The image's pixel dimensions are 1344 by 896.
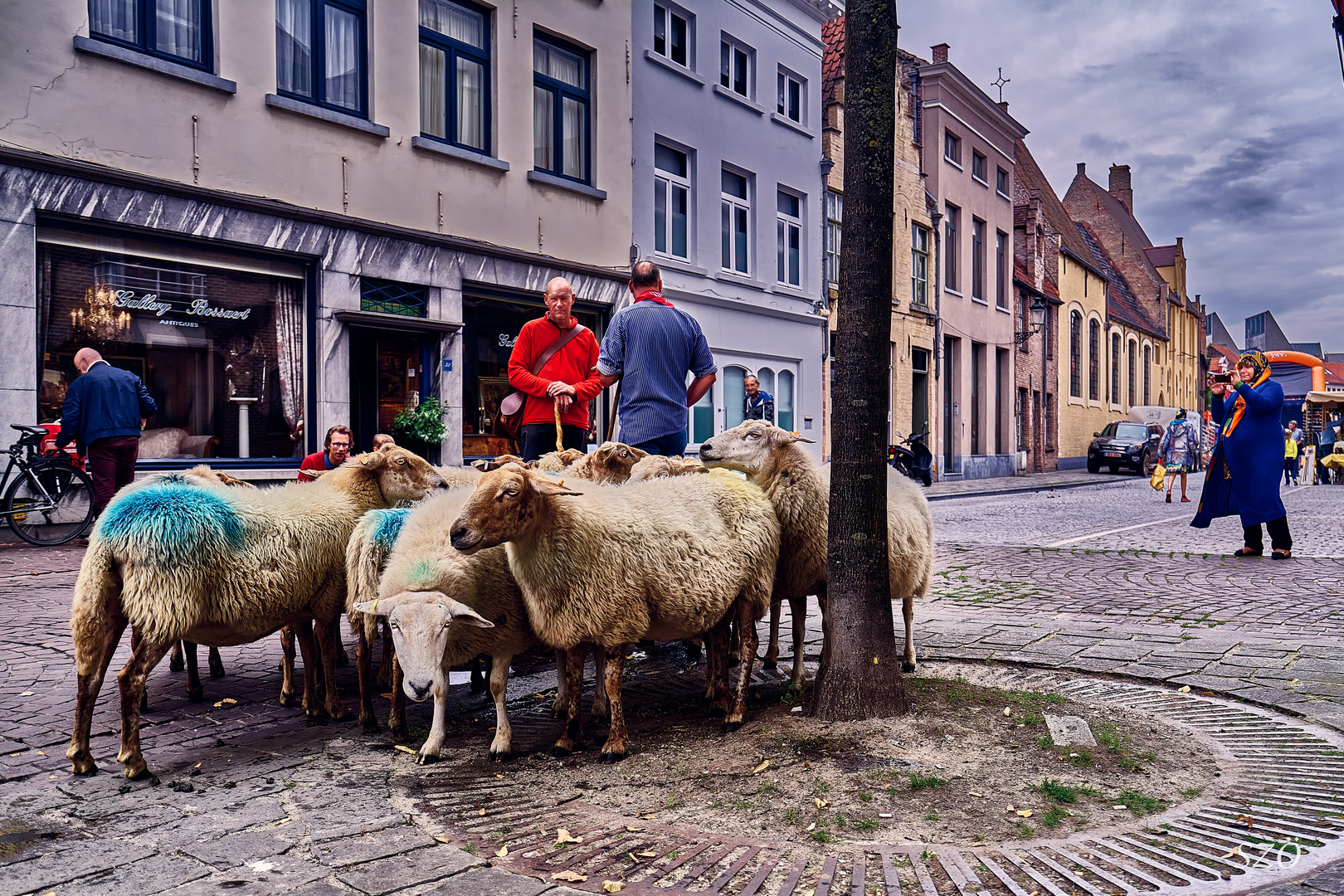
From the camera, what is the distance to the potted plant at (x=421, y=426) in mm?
14023

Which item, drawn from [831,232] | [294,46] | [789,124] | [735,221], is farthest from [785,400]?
[294,46]

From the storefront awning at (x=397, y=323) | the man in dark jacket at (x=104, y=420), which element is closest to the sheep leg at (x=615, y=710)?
the man in dark jacket at (x=104, y=420)

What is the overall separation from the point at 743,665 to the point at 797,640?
714 millimetres

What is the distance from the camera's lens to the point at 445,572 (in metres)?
4.23

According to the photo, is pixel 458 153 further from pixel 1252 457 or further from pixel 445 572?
pixel 445 572

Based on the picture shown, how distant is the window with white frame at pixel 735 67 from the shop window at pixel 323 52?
31.5 ft

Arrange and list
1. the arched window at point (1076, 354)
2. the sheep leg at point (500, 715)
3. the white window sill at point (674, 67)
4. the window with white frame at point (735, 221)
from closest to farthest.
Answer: the sheep leg at point (500, 715)
the white window sill at point (674, 67)
the window with white frame at point (735, 221)
the arched window at point (1076, 354)

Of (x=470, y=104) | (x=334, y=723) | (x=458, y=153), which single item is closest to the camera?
(x=334, y=723)

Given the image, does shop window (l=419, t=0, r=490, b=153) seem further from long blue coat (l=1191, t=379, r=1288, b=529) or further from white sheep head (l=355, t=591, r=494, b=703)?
white sheep head (l=355, t=591, r=494, b=703)

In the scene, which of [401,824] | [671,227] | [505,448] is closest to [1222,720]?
[401,824]

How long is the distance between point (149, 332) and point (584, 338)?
7069mm

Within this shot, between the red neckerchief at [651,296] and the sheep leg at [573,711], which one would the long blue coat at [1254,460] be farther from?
the sheep leg at [573,711]

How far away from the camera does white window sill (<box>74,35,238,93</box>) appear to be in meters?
10.6

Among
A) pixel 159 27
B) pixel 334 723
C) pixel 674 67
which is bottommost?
pixel 334 723
